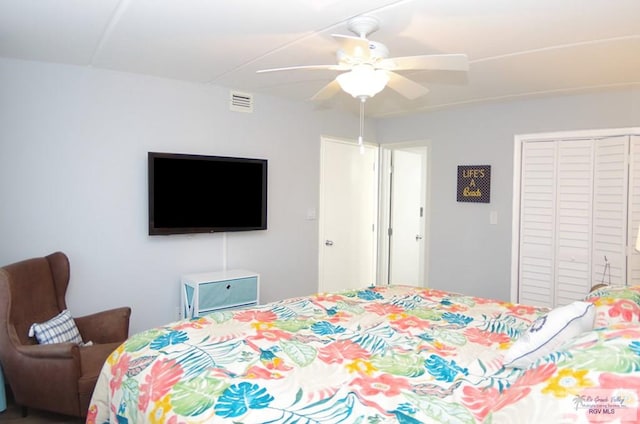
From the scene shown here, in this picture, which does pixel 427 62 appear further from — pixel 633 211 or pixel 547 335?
pixel 633 211

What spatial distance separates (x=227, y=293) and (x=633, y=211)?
349cm

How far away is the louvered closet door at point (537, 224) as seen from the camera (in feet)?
13.2

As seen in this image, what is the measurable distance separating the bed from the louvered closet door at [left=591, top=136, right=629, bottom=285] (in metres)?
1.60

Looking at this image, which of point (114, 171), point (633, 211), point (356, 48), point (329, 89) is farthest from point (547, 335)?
point (114, 171)

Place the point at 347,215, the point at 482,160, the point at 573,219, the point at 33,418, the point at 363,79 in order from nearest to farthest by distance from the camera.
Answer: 1. the point at 363,79
2. the point at 33,418
3. the point at 573,219
4. the point at 482,160
5. the point at 347,215

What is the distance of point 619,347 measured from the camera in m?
1.19

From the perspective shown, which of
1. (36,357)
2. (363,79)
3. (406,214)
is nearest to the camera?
(363,79)

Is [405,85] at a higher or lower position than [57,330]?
higher

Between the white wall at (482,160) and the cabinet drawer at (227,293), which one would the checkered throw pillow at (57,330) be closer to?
the cabinet drawer at (227,293)

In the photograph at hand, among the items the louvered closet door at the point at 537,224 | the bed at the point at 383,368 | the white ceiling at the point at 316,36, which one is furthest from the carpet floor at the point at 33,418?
the louvered closet door at the point at 537,224

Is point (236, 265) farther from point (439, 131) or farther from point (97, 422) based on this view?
point (439, 131)

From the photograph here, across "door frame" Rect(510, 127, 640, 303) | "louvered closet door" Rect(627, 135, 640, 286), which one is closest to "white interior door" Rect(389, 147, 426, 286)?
"door frame" Rect(510, 127, 640, 303)

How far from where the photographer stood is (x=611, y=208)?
146 inches

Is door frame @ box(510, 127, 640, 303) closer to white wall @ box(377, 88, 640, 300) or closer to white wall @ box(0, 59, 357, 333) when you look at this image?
white wall @ box(377, 88, 640, 300)
